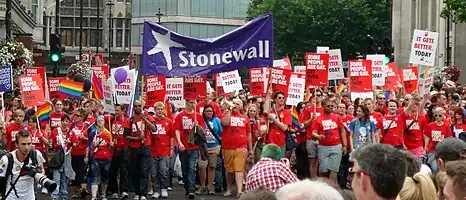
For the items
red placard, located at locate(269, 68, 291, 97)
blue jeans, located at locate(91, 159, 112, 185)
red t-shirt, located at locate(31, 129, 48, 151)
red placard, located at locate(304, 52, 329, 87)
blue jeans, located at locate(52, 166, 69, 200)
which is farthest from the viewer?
red placard, located at locate(304, 52, 329, 87)

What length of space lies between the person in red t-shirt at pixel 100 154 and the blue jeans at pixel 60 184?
74cm

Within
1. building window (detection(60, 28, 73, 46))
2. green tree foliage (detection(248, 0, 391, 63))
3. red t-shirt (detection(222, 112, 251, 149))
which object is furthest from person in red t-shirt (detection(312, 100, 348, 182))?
building window (detection(60, 28, 73, 46))

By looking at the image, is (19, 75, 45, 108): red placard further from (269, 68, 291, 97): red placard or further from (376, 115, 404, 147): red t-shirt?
(376, 115, 404, 147): red t-shirt

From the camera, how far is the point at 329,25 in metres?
88.7

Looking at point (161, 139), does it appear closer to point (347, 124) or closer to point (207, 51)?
point (207, 51)

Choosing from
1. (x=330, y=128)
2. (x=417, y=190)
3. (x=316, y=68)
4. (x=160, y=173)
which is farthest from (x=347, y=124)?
(x=417, y=190)

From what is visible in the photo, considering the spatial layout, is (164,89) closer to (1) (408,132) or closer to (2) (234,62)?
(2) (234,62)

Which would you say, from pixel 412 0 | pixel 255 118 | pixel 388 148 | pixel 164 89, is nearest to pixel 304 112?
pixel 255 118

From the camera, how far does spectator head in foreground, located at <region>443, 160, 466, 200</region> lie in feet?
24.9

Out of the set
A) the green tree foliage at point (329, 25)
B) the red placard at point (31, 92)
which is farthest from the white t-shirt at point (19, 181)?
the green tree foliage at point (329, 25)

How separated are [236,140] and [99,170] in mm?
2515

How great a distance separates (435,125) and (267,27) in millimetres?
3212

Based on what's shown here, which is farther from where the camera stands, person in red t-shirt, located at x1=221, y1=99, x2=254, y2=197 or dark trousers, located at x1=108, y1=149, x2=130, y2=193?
person in red t-shirt, located at x1=221, y1=99, x2=254, y2=197

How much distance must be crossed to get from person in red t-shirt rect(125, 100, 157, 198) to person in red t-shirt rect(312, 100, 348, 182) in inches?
112
